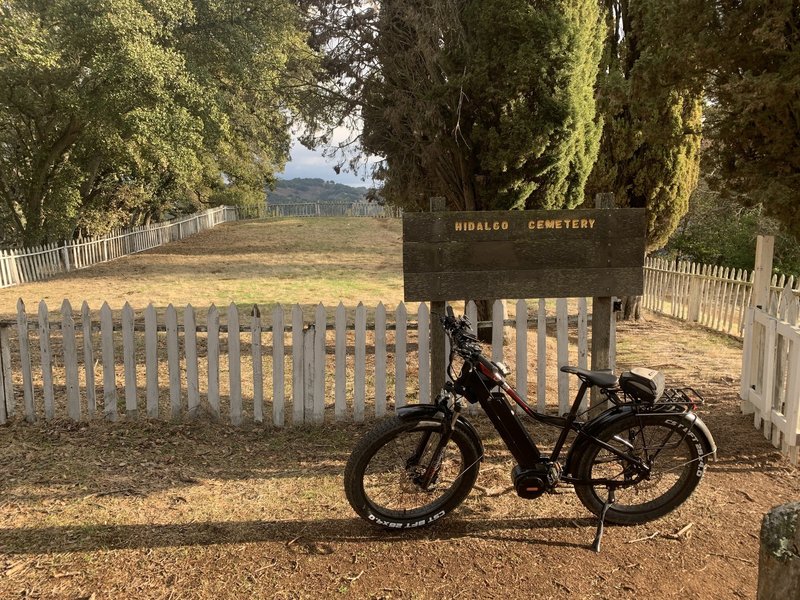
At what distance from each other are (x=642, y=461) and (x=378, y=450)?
1.67 meters

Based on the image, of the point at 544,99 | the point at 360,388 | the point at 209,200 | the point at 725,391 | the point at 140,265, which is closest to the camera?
the point at 360,388

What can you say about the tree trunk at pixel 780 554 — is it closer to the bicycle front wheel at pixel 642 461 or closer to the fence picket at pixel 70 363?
the bicycle front wheel at pixel 642 461

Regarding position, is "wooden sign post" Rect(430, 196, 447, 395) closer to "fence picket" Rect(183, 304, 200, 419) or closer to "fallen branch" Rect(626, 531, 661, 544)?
"fallen branch" Rect(626, 531, 661, 544)

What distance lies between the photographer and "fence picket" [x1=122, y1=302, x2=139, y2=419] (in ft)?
16.7

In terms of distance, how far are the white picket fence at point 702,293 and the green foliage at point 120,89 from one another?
354 inches

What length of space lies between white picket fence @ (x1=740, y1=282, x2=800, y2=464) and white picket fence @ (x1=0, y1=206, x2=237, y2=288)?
54.8ft

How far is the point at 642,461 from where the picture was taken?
11.3 ft

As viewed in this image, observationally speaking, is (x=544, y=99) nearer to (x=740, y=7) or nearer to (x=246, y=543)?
(x=740, y=7)

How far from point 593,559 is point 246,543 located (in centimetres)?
206

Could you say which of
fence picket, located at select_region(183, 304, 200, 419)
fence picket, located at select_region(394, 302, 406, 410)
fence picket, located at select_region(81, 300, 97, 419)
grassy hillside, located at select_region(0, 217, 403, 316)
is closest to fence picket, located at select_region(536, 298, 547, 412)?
fence picket, located at select_region(394, 302, 406, 410)

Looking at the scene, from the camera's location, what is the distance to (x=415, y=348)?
27.9 ft

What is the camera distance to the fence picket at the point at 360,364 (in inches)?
201

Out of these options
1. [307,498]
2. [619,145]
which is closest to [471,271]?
[307,498]

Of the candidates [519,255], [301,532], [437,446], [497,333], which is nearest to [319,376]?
[497,333]
